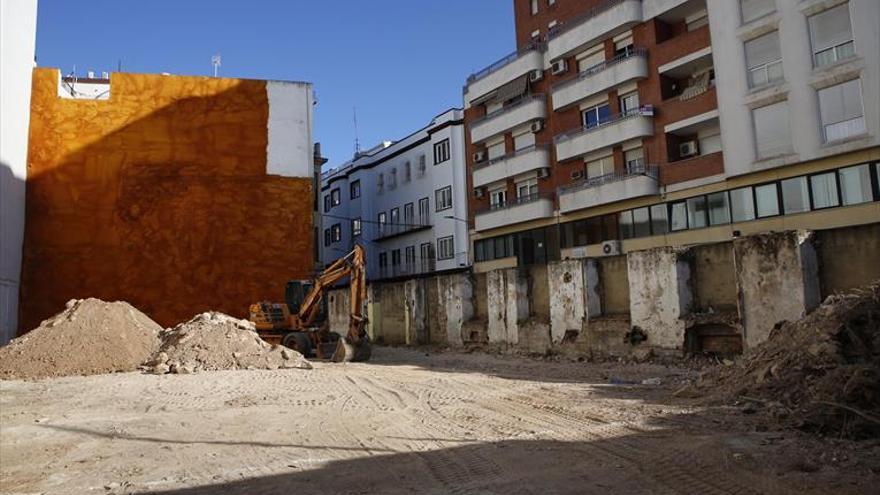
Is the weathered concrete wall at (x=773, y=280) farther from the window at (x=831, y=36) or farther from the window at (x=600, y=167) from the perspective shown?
the window at (x=600, y=167)

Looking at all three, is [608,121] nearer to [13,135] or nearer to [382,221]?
[382,221]

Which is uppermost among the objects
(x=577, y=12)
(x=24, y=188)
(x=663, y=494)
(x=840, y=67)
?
(x=577, y=12)

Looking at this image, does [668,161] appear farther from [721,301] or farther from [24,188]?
[24,188]

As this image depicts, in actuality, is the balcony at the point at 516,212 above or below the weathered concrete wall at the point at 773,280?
above

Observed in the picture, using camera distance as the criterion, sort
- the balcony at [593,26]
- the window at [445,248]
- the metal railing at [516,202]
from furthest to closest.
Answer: the window at [445,248] < the metal railing at [516,202] < the balcony at [593,26]

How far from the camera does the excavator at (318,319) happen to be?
1989cm

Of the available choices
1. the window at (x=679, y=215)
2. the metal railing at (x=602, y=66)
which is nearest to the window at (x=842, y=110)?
the window at (x=679, y=215)

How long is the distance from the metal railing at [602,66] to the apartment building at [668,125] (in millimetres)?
82

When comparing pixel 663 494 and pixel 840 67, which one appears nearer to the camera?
pixel 663 494

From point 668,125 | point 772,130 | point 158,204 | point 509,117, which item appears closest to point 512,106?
point 509,117

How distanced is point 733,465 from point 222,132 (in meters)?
27.1

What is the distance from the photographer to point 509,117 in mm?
37656

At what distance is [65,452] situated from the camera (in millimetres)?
7645

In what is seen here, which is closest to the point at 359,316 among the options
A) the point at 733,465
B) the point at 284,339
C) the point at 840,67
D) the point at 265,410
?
the point at 284,339
